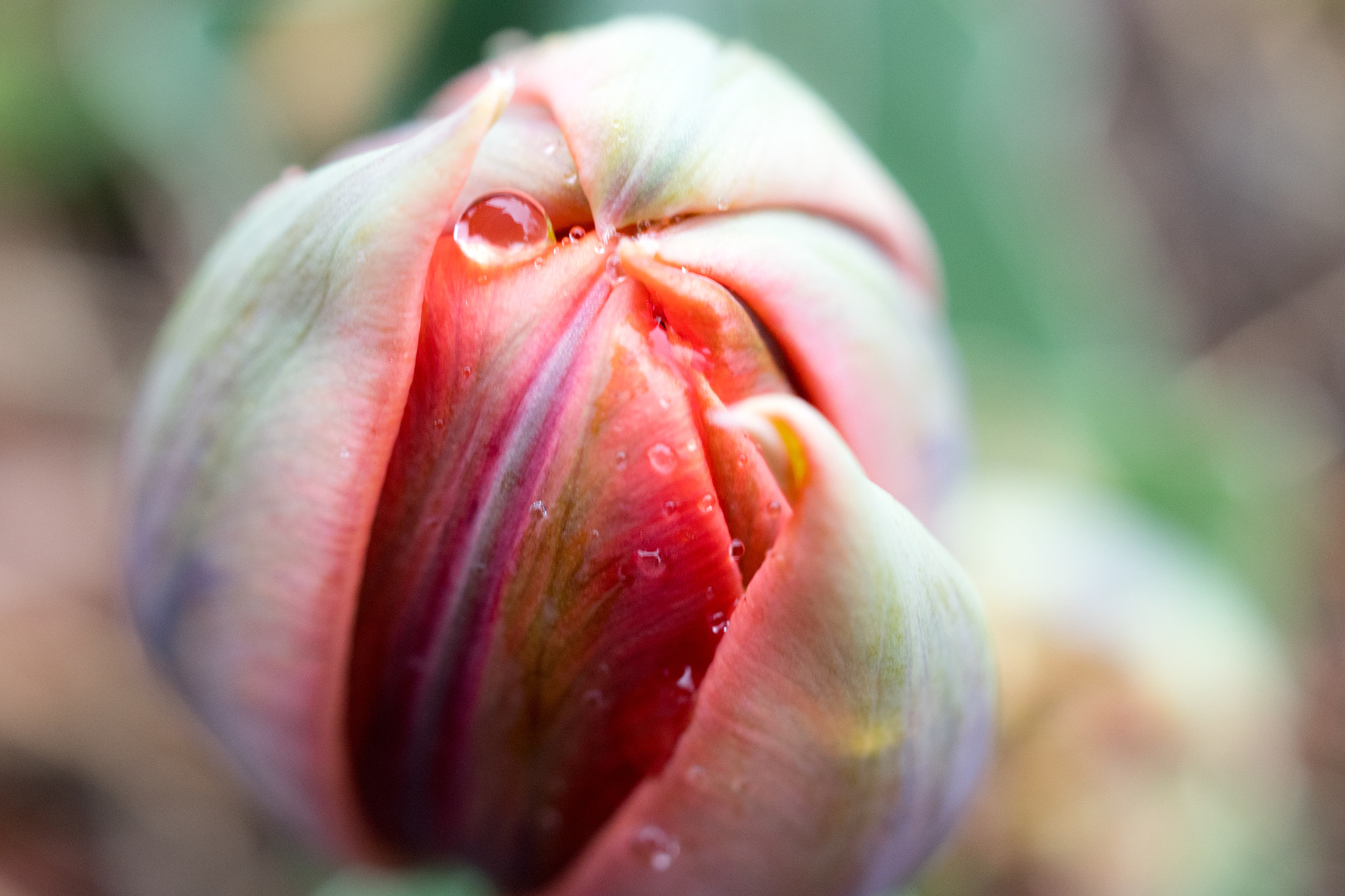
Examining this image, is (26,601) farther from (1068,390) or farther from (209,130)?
(1068,390)

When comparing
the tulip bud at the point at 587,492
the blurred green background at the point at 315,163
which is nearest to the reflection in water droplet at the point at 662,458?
the tulip bud at the point at 587,492

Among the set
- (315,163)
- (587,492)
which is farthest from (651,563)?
(315,163)

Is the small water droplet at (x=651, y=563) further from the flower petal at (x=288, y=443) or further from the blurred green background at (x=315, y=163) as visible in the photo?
the blurred green background at (x=315, y=163)

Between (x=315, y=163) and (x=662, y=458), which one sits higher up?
(x=315, y=163)

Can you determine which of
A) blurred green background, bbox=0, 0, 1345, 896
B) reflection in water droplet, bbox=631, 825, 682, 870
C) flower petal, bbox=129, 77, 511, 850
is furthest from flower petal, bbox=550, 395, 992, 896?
blurred green background, bbox=0, 0, 1345, 896

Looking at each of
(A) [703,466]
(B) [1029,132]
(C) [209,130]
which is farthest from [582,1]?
(A) [703,466]

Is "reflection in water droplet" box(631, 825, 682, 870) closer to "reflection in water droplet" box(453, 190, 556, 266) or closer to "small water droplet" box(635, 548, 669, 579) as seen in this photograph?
"small water droplet" box(635, 548, 669, 579)

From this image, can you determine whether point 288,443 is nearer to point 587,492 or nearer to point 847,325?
point 587,492
